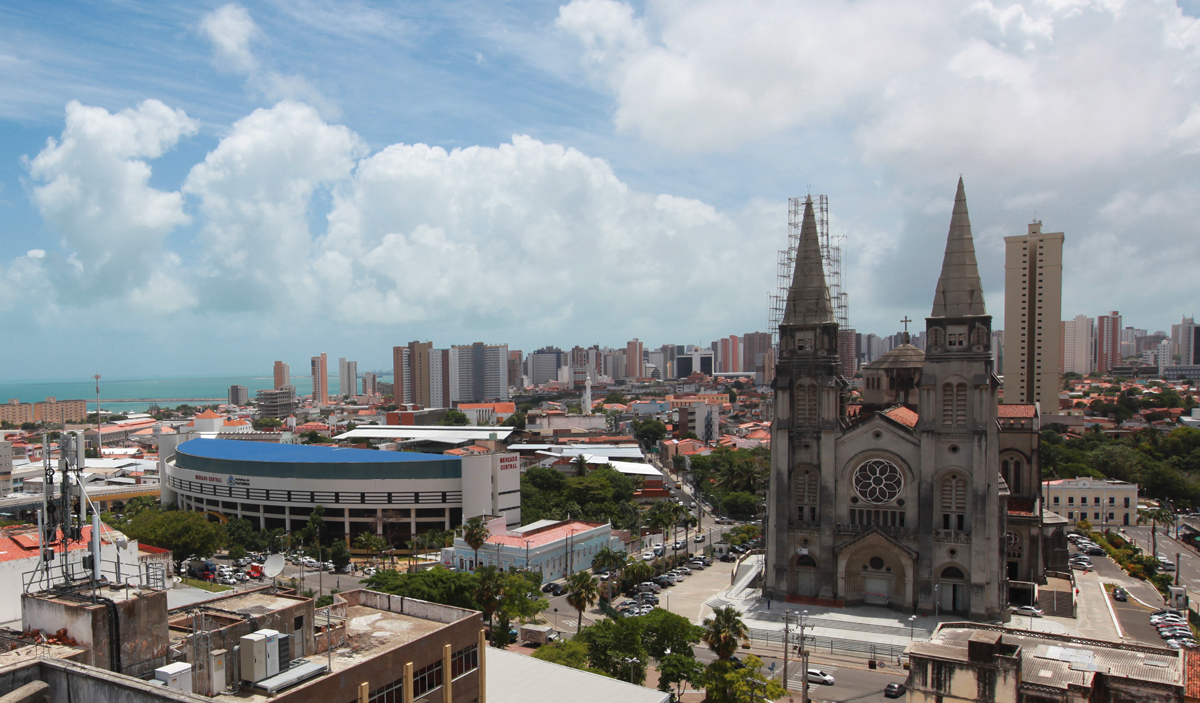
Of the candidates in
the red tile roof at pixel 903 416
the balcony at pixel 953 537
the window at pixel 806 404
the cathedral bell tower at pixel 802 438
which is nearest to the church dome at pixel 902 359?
the red tile roof at pixel 903 416

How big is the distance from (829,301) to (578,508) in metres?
34.9

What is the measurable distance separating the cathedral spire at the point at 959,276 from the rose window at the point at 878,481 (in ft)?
30.3

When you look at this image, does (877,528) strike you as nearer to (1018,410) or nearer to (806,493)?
(806,493)

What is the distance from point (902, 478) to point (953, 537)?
410 cm

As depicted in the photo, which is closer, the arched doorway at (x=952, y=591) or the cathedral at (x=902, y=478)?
the cathedral at (x=902, y=478)

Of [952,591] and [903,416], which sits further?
[903,416]

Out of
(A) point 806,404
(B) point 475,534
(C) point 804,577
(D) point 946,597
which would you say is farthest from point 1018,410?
(B) point 475,534

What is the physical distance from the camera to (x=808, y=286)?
5028 cm

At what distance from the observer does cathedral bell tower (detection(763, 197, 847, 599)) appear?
48.0 m

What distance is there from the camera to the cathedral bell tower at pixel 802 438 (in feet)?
157

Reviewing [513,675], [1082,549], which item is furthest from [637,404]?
[513,675]

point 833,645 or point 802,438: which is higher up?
point 802,438

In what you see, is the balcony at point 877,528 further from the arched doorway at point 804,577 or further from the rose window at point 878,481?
the arched doorway at point 804,577

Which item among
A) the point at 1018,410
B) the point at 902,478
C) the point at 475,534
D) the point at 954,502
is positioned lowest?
the point at 475,534
